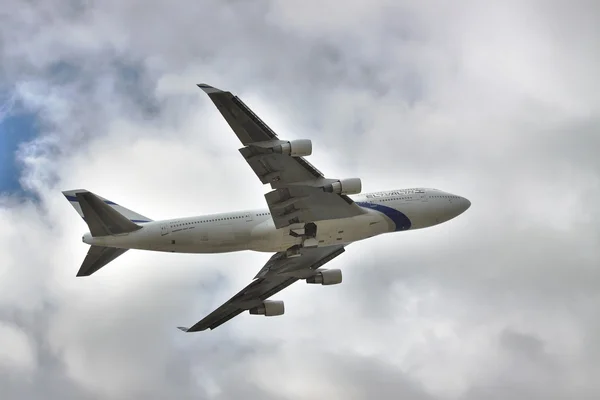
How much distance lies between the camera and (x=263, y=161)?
52.1 m

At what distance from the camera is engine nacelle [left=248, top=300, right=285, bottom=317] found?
221 feet

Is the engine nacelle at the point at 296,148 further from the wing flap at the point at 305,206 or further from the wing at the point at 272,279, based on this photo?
the wing at the point at 272,279

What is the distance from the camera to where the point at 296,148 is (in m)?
51.3

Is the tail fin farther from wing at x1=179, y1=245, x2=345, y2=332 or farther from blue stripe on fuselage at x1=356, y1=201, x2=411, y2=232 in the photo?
blue stripe on fuselage at x1=356, y1=201, x2=411, y2=232

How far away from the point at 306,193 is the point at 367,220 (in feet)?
17.2

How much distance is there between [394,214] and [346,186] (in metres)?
5.83

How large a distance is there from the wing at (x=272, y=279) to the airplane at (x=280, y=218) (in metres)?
0.12

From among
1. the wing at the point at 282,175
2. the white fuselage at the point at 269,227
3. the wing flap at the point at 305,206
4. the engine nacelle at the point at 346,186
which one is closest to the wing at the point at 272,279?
the white fuselage at the point at 269,227

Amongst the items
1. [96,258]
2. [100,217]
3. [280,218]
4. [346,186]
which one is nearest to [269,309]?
[280,218]

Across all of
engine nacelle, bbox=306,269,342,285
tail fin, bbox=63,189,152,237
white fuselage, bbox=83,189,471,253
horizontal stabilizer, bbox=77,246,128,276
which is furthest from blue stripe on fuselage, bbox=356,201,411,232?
horizontal stabilizer, bbox=77,246,128,276

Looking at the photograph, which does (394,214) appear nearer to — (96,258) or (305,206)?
(305,206)

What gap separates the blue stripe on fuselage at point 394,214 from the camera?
58.6 m

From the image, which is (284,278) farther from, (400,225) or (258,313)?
(400,225)

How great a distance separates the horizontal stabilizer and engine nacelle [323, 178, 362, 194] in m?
14.1
